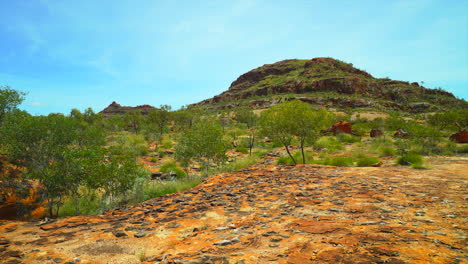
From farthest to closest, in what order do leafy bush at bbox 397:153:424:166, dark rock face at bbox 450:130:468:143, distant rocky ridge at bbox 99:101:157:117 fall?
distant rocky ridge at bbox 99:101:157:117 → dark rock face at bbox 450:130:468:143 → leafy bush at bbox 397:153:424:166

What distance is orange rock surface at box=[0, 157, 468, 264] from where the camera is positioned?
150 inches

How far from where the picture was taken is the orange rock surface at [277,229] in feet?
12.5

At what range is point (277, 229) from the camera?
17.2 feet


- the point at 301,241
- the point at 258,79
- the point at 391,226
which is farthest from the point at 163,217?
the point at 258,79

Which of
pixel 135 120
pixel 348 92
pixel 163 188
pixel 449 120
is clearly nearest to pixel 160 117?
pixel 135 120

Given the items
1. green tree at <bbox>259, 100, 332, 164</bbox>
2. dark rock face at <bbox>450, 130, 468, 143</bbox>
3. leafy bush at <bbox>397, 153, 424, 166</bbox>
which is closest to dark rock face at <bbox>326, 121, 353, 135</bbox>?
dark rock face at <bbox>450, 130, 468, 143</bbox>

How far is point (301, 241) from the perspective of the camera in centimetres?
437

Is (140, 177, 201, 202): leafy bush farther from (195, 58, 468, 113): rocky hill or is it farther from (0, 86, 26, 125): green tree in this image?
(195, 58, 468, 113): rocky hill

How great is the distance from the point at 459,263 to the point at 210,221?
5.29 meters

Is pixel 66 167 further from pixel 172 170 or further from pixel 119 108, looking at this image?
pixel 119 108

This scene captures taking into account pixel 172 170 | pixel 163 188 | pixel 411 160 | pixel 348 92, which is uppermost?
pixel 348 92

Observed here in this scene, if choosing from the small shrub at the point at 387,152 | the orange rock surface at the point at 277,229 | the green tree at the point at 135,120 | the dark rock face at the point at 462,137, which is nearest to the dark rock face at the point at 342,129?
the dark rock face at the point at 462,137

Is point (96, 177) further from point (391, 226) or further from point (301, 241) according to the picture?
point (391, 226)

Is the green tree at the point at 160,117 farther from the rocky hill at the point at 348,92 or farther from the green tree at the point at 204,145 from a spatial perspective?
the rocky hill at the point at 348,92
